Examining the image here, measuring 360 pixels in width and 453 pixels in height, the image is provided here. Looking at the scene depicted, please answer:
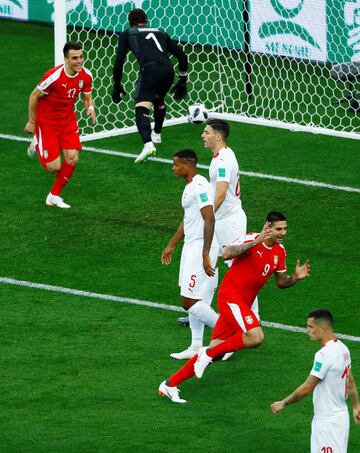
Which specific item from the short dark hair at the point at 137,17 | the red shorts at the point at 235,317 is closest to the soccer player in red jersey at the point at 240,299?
the red shorts at the point at 235,317

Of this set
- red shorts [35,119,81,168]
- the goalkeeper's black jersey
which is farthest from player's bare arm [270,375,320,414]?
the goalkeeper's black jersey

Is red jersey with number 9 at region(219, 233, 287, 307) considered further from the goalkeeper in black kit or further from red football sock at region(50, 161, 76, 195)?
the goalkeeper in black kit

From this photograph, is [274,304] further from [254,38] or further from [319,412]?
[254,38]

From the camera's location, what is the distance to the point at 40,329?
13789mm

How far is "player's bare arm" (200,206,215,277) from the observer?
12797 mm

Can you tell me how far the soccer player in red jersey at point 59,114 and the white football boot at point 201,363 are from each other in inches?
231

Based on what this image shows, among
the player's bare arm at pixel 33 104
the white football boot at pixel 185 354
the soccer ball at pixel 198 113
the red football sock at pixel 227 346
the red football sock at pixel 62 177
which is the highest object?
the red football sock at pixel 227 346

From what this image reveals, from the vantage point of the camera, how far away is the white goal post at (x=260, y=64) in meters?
21.9

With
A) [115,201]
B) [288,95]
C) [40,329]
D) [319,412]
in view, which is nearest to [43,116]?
[115,201]

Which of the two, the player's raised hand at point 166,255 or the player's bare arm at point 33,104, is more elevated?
the player's raised hand at point 166,255

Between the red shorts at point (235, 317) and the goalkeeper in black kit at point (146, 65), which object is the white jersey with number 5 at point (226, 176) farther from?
the goalkeeper in black kit at point (146, 65)

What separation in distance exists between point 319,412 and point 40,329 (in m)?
4.47

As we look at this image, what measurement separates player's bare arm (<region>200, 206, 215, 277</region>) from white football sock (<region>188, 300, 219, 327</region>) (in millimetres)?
352

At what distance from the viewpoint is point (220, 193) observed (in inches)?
541
